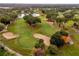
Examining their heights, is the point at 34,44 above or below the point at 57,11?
below

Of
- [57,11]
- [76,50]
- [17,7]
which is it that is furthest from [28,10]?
[76,50]

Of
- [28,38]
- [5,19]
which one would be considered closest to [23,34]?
[28,38]

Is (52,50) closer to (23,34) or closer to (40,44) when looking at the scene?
(40,44)

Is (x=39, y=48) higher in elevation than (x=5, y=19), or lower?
lower

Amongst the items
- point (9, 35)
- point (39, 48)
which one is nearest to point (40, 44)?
point (39, 48)

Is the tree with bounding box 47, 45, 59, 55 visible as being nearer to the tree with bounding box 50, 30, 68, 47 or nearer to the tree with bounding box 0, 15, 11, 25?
the tree with bounding box 50, 30, 68, 47

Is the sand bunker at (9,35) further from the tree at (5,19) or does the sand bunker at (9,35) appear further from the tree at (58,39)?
the tree at (58,39)

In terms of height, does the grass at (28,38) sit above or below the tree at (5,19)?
below

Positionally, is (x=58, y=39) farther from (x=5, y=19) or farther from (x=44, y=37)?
(x=5, y=19)

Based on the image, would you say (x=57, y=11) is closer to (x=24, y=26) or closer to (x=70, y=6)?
(x=70, y=6)

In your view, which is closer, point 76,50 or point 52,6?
point 76,50

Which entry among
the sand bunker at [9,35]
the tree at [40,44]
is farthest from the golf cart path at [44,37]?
the sand bunker at [9,35]
